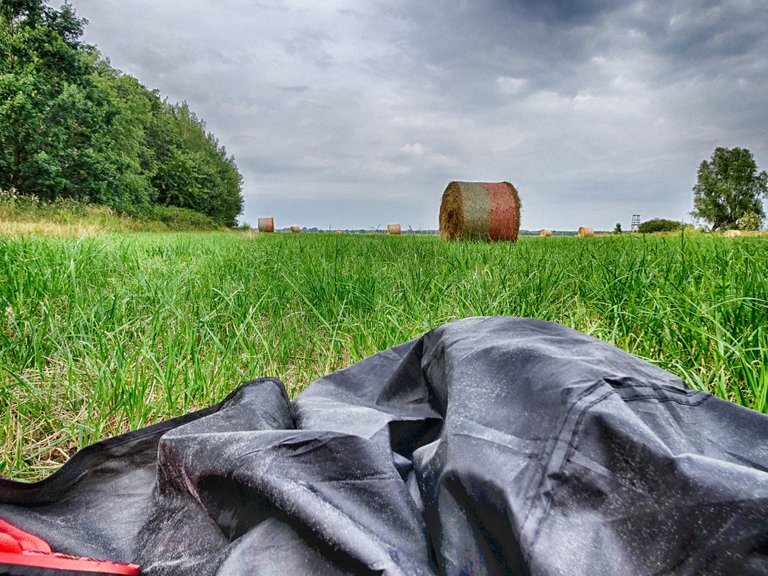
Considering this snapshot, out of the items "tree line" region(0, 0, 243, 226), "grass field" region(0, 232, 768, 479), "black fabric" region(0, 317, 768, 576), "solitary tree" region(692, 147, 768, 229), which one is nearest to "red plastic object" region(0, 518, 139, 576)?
"black fabric" region(0, 317, 768, 576)

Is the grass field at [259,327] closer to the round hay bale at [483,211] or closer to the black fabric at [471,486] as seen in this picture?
the black fabric at [471,486]

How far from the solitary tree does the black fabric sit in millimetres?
48434

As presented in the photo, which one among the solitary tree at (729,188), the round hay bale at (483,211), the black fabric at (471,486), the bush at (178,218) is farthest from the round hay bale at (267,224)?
the solitary tree at (729,188)

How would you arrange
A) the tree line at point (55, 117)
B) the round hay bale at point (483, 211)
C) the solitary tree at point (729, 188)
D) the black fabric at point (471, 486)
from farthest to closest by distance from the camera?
the solitary tree at point (729, 188)
the tree line at point (55, 117)
the round hay bale at point (483, 211)
the black fabric at point (471, 486)

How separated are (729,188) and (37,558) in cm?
5238

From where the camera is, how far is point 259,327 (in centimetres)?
241

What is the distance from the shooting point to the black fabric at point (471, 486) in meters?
0.61

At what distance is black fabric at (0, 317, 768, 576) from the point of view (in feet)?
2.00

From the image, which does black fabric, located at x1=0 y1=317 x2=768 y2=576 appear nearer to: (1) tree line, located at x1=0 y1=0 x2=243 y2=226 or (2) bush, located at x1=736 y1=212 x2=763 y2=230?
(1) tree line, located at x1=0 y1=0 x2=243 y2=226

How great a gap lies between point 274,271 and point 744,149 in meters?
51.9

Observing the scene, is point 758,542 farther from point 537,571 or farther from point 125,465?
point 125,465

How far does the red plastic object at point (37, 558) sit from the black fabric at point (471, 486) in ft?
0.21

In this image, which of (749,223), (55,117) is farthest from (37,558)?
(749,223)

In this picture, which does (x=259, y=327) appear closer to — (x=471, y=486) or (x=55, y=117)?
(x=471, y=486)
